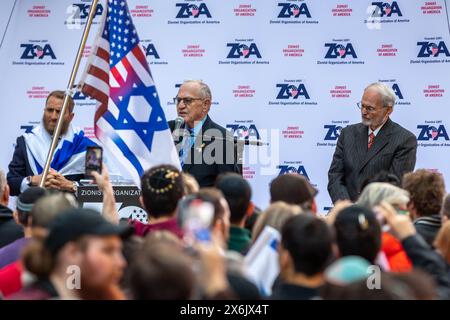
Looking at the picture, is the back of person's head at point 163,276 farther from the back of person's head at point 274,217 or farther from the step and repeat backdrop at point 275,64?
the step and repeat backdrop at point 275,64

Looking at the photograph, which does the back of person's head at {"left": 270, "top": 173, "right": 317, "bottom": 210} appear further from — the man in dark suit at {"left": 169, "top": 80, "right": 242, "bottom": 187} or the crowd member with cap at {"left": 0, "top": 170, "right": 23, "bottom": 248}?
the man in dark suit at {"left": 169, "top": 80, "right": 242, "bottom": 187}

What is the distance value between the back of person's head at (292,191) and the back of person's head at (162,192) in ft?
1.82

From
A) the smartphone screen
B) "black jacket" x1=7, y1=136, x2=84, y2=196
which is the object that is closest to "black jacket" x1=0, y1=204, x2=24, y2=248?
the smartphone screen

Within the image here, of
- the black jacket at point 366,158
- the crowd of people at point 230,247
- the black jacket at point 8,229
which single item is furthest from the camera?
the black jacket at point 366,158

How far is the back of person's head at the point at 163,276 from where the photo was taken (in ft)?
11.8

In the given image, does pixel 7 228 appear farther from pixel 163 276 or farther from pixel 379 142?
pixel 379 142

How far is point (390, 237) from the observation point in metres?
5.53

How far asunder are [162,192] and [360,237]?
1.50 metres

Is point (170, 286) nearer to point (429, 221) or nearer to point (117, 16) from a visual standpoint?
point (429, 221)

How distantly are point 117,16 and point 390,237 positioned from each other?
3.28m

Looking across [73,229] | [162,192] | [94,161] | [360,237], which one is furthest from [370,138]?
[73,229]

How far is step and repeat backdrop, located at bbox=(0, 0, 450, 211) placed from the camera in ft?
37.3

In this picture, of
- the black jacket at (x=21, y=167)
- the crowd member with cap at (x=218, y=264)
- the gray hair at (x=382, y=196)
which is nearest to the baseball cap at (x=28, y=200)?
the crowd member with cap at (x=218, y=264)

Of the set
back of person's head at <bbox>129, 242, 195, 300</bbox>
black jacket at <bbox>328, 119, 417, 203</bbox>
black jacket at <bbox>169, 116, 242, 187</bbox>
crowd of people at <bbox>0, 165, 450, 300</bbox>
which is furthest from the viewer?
black jacket at <bbox>328, 119, 417, 203</bbox>
